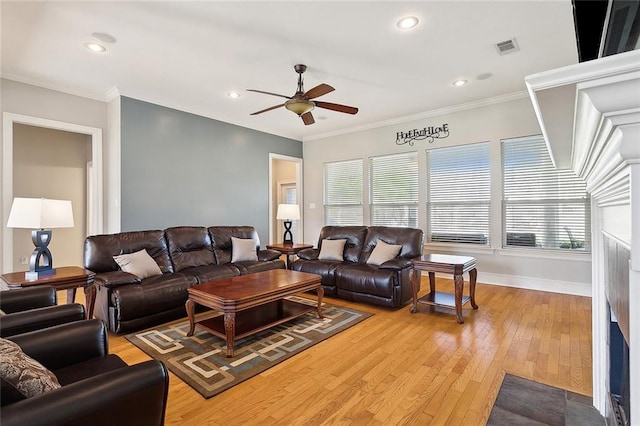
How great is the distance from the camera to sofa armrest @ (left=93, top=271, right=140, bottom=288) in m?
3.06

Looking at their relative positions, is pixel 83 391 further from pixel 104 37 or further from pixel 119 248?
pixel 104 37

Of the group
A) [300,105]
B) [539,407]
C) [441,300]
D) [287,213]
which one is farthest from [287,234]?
[539,407]

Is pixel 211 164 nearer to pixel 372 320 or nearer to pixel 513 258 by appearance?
pixel 372 320

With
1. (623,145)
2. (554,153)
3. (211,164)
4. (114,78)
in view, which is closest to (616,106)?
(623,145)

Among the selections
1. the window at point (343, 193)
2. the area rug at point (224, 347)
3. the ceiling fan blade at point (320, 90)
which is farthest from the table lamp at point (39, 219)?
the window at point (343, 193)

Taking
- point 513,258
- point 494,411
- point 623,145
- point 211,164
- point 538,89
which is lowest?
point 494,411

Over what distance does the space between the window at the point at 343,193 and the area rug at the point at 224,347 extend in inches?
134

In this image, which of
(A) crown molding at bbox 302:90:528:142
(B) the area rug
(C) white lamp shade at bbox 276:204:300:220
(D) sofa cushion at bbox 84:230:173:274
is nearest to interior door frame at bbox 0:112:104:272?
(D) sofa cushion at bbox 84:230:173:274

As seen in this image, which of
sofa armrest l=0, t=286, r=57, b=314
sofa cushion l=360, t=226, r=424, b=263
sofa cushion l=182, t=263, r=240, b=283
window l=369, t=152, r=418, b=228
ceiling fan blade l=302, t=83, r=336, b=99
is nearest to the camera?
sofa armrest l=0, t=286, r=57, b=314

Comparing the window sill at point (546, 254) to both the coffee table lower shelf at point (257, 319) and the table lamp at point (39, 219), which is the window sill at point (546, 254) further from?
the table lamp at point (39, 219)

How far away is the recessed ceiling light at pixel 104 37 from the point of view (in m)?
3.08

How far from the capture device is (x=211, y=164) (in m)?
5.60

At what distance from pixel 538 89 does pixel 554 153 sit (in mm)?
917

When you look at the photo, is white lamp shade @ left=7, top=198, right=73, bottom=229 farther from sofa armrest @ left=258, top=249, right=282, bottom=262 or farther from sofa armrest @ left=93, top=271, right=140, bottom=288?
sofa armrest @ left=258, top=249, right=282, bottom=262
